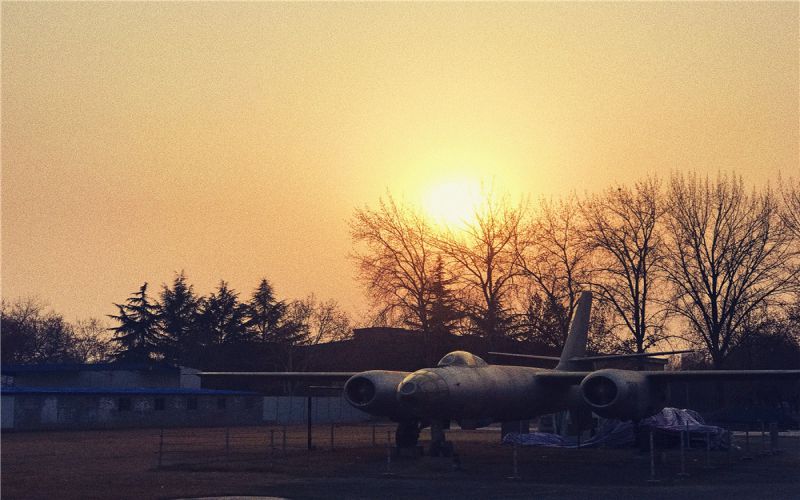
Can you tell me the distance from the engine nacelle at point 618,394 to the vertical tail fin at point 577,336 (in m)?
7.53

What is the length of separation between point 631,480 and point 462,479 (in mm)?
4372

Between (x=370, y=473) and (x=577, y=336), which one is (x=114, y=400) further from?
(x=370, y=473)

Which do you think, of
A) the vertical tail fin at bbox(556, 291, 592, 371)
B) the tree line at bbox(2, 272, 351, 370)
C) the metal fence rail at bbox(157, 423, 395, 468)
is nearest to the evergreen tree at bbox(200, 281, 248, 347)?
the tree line at bbox(2, 272, 351, 370)

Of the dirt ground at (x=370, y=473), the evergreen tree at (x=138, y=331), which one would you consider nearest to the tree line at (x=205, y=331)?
the evergreen tree at (x=138, y=331)

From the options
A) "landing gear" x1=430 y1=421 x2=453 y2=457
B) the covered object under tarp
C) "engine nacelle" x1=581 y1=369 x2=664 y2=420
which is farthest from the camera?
the covered object under tarp

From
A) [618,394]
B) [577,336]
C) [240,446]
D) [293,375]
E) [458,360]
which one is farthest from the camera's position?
[240,446]

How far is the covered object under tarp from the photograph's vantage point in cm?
3675

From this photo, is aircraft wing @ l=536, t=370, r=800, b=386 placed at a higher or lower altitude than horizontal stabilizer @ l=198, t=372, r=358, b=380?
higher

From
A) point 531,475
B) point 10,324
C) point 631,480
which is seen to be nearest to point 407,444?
point 531,475

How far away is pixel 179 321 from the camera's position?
99.1m

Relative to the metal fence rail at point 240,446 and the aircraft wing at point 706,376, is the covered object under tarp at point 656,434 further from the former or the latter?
the metal fence rail at point 240,446

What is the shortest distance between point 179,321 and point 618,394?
7687cm

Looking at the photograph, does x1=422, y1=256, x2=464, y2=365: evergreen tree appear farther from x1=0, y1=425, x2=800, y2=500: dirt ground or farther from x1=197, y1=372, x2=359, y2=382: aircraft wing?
x1=197, y1=372, x2=359, y2=382: aircraft wing

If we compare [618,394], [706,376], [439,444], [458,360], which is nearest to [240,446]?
[439,444]
